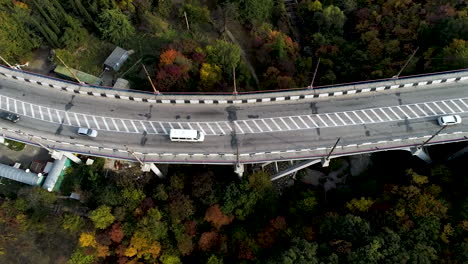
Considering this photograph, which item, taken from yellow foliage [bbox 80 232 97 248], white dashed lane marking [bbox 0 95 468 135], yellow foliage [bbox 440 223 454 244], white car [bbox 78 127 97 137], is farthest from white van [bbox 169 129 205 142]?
yellow foliage [bbox 440 223 454 244]

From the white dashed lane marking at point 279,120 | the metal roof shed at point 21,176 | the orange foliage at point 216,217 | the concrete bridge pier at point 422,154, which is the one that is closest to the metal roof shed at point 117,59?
the white dashed lane marking at point 279,120

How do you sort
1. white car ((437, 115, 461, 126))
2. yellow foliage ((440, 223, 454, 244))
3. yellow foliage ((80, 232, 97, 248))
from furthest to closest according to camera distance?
white car ((437, 115, 461, 126)) < yellow foliage ((80, 232, 97, 248)) < yellow foliage ((440, 223, 454, 244))

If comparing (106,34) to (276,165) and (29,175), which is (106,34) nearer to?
(29,175)

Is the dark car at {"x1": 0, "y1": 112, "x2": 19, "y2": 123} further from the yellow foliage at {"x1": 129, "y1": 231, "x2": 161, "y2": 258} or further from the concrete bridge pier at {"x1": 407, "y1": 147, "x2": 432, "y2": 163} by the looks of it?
the concrete bridge pier at {"x1": 407, "y1": 147, "x2": 432, "y2": 163}

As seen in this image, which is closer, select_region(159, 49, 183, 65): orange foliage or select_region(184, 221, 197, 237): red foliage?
select_region(184, 221, 197, 237): red foliage

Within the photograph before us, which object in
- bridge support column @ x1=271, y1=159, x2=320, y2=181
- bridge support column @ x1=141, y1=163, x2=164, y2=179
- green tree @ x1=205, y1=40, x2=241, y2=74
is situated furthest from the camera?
green tree @ x1=205, y1=40, x2=241, y2=74

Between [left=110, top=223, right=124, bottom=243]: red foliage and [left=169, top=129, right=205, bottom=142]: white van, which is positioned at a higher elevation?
[left=169, top=129, right=205, bottom=142]: white van

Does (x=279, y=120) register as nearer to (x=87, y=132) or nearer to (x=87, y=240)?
(x=87, y=132)
